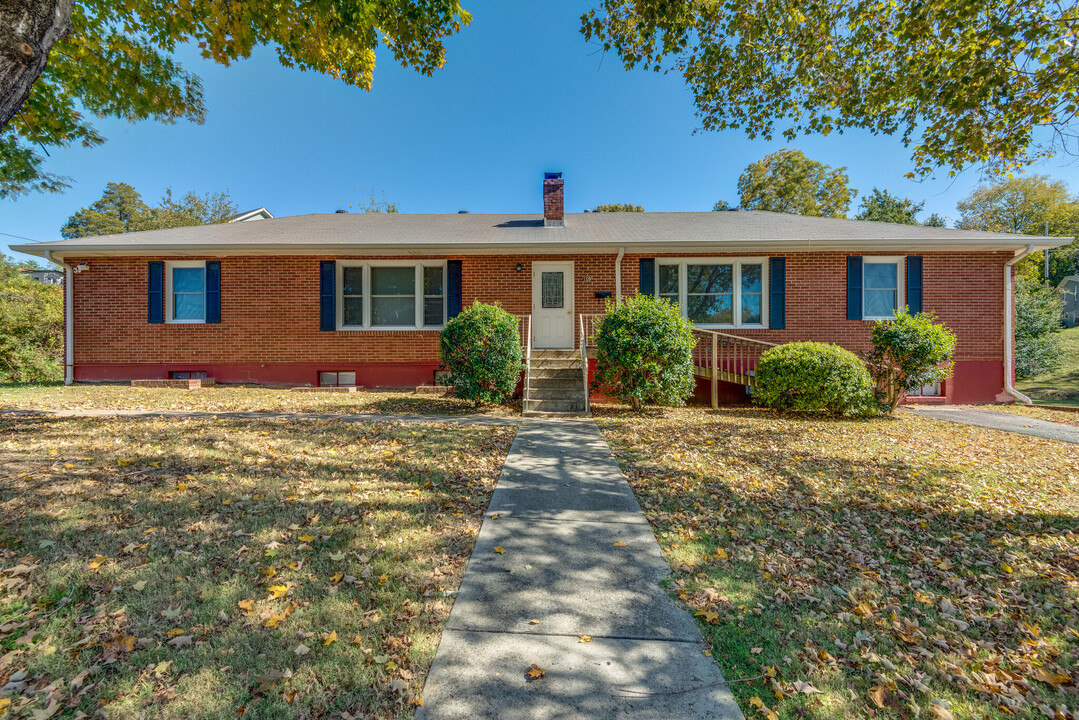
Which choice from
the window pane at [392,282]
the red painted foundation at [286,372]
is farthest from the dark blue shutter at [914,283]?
the window pane at [392,282]

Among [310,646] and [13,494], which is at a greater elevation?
[13,494]

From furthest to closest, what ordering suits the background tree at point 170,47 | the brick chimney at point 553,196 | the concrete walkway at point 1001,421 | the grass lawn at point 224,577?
1. the brick chimney at point 553,196
2. the concrete walkway at point 1001,421
3. the background tree at point 170,47
4. the grass lawn at point 224,577

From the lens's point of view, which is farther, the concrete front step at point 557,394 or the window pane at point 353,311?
the window pane at point 353,311

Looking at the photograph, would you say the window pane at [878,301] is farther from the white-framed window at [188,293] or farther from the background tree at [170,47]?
the white-framed window at [188,293]

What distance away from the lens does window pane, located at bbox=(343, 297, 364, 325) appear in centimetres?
1048

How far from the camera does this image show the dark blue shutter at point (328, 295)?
33.3 feet

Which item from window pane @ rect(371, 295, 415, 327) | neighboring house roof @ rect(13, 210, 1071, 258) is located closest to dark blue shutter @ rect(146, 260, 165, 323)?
neighboring house roof @ rect(13, 210, 1071, 258)

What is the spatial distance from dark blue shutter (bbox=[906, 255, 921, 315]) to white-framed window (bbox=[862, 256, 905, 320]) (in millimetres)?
212

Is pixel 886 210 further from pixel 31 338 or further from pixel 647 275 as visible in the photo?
pixel 31 338

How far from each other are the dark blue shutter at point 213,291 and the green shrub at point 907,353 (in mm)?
13703

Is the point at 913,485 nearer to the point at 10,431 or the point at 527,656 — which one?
the point at 527,656

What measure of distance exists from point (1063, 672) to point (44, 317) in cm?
1994

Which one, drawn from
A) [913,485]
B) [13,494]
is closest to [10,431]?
[13,494]

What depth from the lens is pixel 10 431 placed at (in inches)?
207
